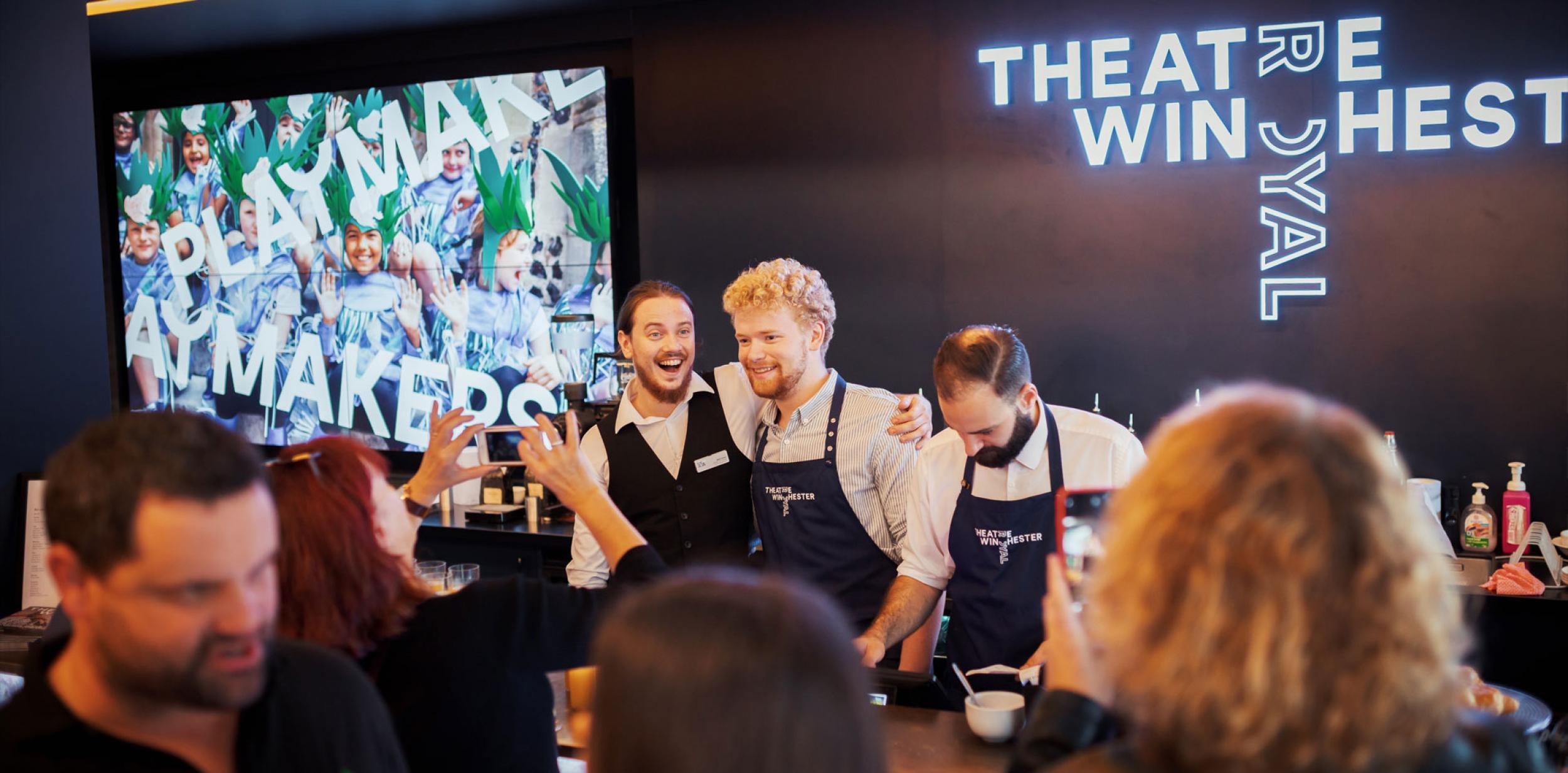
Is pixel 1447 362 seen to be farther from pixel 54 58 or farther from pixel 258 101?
pixel 258 101

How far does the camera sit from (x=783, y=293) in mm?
3217

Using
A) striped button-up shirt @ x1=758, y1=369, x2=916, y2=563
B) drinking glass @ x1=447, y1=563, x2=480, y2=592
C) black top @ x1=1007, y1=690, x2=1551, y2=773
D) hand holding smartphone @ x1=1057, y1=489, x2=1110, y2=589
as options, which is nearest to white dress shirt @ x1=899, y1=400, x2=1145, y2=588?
striped button-up shirt @ x1=758, y1=369, x2=916, y2=563

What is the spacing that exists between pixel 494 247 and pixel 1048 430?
3.05m

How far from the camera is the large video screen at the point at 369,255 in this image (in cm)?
509

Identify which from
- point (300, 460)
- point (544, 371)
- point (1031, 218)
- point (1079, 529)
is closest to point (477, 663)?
point (300, 460)

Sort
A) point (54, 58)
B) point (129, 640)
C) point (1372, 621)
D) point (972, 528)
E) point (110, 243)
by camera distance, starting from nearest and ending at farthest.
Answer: point (1372, 621)
point (129, 640)
point (972, 528)
point (54, 58)
point (110, 243)

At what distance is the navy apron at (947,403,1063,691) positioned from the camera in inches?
108

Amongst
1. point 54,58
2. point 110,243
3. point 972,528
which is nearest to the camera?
point 972,528

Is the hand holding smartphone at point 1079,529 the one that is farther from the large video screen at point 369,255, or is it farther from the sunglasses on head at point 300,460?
the large video screen at point 369,255

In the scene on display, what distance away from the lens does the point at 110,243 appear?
244 inches

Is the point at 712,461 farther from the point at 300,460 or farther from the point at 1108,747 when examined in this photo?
the point at 1108,747

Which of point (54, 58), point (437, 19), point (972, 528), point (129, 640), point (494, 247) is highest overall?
point (437, 19)

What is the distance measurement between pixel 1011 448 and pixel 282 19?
3972 mm

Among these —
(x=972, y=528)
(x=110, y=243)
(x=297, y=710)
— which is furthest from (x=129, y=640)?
(x=110, y=243)
